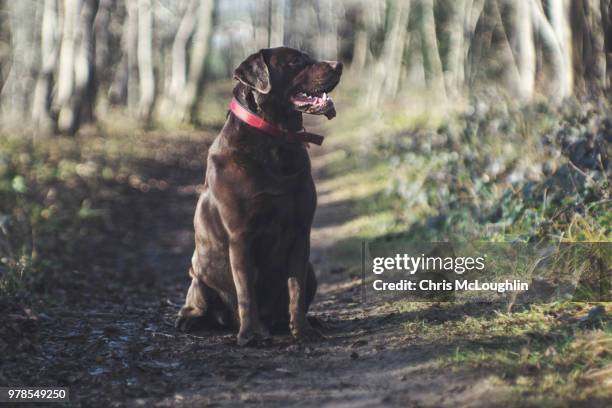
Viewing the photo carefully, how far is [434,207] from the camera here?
9.34m

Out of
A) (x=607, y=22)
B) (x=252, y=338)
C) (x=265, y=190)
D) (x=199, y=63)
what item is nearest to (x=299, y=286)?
(x=252, y=338)

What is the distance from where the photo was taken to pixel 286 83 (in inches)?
202

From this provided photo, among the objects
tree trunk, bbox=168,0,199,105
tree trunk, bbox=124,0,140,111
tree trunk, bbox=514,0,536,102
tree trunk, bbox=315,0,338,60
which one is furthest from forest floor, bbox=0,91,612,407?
tree trunk, bbox=315,0,338,60

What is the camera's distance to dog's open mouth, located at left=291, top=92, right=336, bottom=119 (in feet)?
16.6

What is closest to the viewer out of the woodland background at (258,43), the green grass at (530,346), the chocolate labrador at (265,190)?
the green grass at (530,346)

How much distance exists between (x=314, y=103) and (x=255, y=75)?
423 millimetres

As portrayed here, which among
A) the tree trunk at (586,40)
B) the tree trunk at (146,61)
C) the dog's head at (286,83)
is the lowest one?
the dog's head at (286,83)

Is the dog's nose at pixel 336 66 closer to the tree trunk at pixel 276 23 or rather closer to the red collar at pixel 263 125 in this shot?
the red collar at pixel 263 125

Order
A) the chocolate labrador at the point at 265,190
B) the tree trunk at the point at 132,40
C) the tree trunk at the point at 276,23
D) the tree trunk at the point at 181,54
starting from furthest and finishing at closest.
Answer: the tree trunk at the point at 276,23 → the tree trunk at the point at 181,54 → the tree trunk at the point at 132,40 → the chocolate labrador at the point at 265,190

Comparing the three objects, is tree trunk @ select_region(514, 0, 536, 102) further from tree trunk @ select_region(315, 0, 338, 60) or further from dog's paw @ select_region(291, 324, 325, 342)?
tree trunk @ select_region(315, 0, 338, 60)

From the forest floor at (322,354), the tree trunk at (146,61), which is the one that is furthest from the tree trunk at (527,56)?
the tree trunk at (146,61)

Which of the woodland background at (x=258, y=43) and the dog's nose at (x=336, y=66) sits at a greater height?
the woodland background at (x=258, y=43)

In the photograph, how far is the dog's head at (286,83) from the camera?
16.5ft

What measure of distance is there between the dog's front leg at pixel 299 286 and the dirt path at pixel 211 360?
4.2 inches
